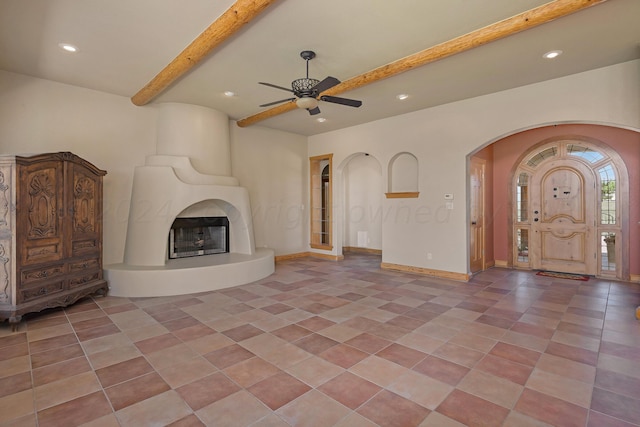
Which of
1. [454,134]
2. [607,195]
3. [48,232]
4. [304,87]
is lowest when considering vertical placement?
[48,232]

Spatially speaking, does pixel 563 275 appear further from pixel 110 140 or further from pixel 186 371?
pixel 110 140

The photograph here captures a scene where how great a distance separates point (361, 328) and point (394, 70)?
3.23m

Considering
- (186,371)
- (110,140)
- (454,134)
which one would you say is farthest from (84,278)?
(454,134)

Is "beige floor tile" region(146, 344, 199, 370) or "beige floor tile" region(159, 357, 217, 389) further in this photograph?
"beige floor tile" region(146, 344, 199, 370)

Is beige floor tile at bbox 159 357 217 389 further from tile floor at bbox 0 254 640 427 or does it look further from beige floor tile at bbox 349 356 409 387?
beige floor tile at bbox 349 356 409 387

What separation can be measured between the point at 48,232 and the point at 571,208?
27.3 feet

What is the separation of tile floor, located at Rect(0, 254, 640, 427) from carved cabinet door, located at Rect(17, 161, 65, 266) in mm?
809

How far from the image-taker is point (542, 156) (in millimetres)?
6371

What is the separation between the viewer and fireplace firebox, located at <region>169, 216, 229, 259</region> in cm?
591

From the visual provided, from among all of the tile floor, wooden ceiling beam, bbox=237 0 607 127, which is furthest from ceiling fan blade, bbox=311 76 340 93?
the tile floor

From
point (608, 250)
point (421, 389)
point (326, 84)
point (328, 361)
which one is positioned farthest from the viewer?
point (608, 250)

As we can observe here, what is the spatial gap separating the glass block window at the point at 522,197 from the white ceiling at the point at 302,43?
94.1 inches

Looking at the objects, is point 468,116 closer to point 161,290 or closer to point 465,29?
point 465,29

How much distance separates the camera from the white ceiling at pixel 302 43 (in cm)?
306
